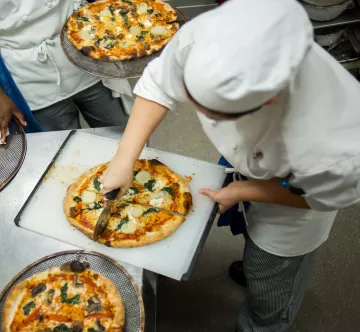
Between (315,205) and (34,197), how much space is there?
0.89 m

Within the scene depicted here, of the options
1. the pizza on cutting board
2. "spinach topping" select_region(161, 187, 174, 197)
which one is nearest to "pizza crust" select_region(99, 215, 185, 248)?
the pizza on cutting board

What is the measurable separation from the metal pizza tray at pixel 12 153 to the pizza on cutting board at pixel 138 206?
0.21 meters

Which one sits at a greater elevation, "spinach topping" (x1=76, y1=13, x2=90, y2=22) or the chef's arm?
the chef's arm

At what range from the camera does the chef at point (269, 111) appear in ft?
2.28

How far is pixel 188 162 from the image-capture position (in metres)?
1.51

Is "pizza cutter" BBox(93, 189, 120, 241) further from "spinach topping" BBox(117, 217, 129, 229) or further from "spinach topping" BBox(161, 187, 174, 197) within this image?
"spinach topping" BBox(161, 187, 174, 197)

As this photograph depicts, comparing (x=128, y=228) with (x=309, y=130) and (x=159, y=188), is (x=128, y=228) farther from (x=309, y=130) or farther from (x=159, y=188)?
(x=309, y=130)

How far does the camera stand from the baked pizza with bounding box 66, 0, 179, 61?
177cm

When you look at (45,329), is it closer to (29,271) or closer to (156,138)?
(29,271)

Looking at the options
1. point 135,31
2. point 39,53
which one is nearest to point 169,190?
point 39,53

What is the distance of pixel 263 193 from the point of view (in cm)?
109

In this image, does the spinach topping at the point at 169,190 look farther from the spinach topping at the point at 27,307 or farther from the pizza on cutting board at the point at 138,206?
the spinach topping at the point at 27,307

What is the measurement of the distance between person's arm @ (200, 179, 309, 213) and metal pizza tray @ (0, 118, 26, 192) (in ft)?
2.34

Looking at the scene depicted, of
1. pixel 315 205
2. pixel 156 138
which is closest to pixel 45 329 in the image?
pixel 315 205
